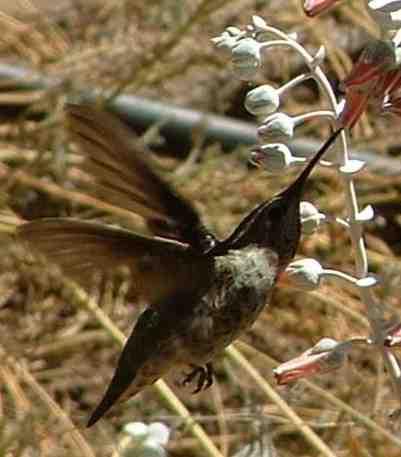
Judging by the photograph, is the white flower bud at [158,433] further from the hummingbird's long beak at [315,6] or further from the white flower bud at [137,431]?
the hummingbird's long beak at [315,6]

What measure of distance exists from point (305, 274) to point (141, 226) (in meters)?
1.58

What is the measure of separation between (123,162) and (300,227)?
25cm

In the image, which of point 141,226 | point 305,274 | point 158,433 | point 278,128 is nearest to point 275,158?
point 278,128

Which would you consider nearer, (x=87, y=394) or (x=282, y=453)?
(x=282, y=453)

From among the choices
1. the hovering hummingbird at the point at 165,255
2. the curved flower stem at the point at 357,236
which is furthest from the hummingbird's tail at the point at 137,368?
the curved flower stem at the point at 357,236

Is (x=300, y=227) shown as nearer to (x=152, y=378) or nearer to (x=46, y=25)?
(x=152, y=378)

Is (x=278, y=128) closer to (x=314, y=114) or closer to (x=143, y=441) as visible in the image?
(x=314, y=114)

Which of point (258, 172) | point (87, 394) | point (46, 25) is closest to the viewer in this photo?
point (87, 394)

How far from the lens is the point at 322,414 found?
9.27 ft

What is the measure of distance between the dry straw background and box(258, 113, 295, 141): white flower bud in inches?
33.6

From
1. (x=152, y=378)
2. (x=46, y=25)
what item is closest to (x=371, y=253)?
(x=46, y=25)

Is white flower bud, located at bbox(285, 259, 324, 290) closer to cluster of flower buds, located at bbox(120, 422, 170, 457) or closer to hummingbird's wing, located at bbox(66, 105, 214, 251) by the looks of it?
hummingbird's wing, located at bbox(66, 105, 214, 251)

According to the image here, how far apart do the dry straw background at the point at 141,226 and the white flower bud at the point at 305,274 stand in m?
0.78

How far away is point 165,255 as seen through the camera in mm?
1615
